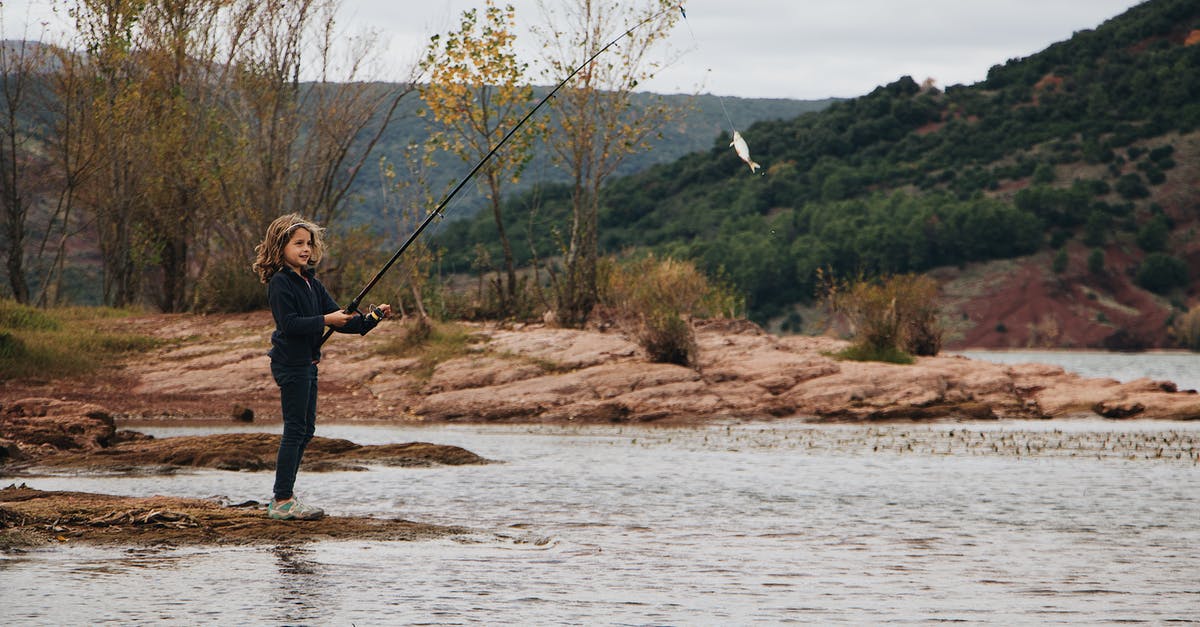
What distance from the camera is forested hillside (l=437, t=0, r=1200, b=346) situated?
67938mm

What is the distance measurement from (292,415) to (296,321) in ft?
2.11

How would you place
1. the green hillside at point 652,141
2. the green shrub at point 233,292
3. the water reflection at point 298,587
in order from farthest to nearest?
the green hillside at point 652,141 < the green shrub at point 233,292 < the water reflection at point 298,587

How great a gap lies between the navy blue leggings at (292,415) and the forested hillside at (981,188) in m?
51.9

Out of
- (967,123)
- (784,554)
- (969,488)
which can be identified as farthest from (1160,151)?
(784,554)

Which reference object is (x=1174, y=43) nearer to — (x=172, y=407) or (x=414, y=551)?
(x=172, y=407)

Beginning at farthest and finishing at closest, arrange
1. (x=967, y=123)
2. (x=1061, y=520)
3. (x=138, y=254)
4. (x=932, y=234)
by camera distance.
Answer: (x=967, y=123) → (x=932, y=234) → (x=138, y=254) → (x=1061, y=520)

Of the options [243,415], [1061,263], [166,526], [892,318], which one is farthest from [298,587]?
[1061,263]

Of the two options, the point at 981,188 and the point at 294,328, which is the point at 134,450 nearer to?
the point at 294,328

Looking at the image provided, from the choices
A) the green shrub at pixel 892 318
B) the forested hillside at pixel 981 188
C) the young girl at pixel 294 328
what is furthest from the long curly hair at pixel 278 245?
the forested hillside at pixel 981 188

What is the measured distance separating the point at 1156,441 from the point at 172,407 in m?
14.1

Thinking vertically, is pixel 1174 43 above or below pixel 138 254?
above

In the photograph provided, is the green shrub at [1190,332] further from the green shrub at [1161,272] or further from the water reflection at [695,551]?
the water reflection at [695,551]

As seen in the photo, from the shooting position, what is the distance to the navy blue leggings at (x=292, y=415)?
28.6ft

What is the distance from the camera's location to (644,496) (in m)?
11.4
